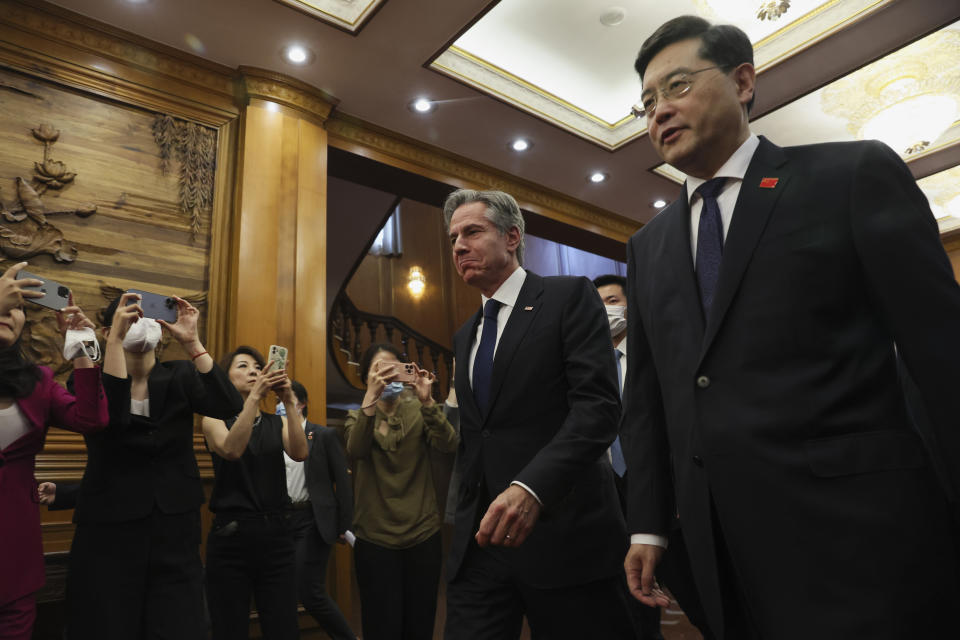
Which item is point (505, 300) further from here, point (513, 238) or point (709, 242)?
point (709, 242)

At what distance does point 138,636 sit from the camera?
204cm

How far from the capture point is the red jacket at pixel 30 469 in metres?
1.96

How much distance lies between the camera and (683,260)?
3.98 feet

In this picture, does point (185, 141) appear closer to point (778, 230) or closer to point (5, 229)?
point (5, 229)

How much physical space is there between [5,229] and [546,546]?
3578 mm

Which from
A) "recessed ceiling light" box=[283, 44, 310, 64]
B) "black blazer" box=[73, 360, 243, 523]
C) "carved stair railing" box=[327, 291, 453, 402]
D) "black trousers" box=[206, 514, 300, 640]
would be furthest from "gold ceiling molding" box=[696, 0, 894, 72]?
"carved stair railing" box=[327, 291, 453, 402]

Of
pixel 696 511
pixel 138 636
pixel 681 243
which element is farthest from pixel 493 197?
pixel 138 636

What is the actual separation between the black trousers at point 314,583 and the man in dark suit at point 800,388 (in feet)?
8.51

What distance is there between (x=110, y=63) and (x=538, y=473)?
14.0ft

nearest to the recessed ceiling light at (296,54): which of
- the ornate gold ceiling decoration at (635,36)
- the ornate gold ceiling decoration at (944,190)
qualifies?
the ornate gold ceiling decoration at (635,36)

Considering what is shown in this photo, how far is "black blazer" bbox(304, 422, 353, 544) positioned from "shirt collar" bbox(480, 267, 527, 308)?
199 centimetres

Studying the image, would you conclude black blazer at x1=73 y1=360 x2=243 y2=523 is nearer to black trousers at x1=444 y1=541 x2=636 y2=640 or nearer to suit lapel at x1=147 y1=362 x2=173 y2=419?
suit lapel at x1=147 y1=362 x2=173 y2=419

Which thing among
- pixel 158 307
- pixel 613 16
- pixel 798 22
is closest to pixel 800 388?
pixel 158 307

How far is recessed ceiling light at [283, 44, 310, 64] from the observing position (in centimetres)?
451
